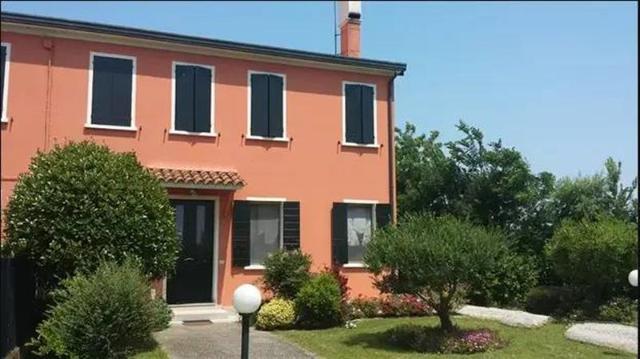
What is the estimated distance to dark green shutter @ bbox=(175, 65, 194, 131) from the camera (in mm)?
15453

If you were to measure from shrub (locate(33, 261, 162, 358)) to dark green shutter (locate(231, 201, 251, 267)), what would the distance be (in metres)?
5.19

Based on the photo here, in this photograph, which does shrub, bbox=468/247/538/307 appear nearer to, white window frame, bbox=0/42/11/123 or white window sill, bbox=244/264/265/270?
white window sill, bbox=244/264/265/270

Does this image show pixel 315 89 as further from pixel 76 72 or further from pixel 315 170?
pixel 76 72

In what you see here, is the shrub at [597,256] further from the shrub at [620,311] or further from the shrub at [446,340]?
the shrub at [446,340]

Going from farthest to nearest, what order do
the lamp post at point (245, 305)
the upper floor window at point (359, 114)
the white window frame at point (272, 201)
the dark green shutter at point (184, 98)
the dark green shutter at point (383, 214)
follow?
1. the upper floor window at point (359, 114)
2. the dark green shutter at point (383, 214)
3. the white window frame at point (272, 201)
4. the dark green shutter at point (184, 98)
5. the lamp post at point (245, 305)

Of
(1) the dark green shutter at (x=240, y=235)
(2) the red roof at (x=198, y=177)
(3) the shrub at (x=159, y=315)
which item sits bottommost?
(3) the shrub at (x=159, y=315)

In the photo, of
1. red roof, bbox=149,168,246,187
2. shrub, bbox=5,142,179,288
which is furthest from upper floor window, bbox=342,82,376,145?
shrub, bbox=5,142,179,288

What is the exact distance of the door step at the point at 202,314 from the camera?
1430 cm

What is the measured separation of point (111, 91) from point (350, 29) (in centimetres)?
668

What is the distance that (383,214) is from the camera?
17.1 metres

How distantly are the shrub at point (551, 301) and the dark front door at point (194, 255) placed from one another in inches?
314

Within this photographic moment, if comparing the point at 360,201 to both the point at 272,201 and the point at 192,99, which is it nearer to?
the point at 272,201

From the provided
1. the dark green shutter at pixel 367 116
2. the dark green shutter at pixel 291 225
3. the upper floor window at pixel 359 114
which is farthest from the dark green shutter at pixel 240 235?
the dark green shutter at pixel 367 116

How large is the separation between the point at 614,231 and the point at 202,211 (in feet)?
29.8
